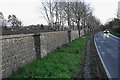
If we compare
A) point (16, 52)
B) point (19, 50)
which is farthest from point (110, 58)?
point (16, 52)

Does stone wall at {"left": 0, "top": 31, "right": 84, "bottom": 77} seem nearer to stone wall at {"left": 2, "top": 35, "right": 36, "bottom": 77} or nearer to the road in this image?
stone wall at {"left": 2, "top": 35, "right": 36, "bottom": 77}

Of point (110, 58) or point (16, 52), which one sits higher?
point (16, 52)

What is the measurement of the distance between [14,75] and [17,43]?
155cm

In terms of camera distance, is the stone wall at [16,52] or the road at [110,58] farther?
the road at [110,58]

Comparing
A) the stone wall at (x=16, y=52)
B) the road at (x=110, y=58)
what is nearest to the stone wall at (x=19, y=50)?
the stone wall at (x=16, y=52)

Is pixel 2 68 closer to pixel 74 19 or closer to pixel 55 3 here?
pixel 55 3

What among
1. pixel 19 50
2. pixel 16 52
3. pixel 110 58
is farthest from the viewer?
pixel 110 58

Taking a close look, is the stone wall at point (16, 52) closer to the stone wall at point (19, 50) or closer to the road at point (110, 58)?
the stone wall at point (19, 50)

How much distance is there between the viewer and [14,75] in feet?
17.5

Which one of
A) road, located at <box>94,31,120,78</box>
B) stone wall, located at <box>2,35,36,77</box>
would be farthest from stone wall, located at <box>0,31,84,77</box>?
road, located at <box>94,31,120,78</box>

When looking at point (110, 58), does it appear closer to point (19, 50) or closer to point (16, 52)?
point (19, 50)

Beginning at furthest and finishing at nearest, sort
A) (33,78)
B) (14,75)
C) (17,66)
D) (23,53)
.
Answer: (23,53), (17,66), (14,75), (33,78)

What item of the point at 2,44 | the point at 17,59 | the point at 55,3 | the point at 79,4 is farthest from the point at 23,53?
the point at 79,4

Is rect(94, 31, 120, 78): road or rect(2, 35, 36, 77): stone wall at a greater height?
rect(2, 35, 36, 77): stone wall
